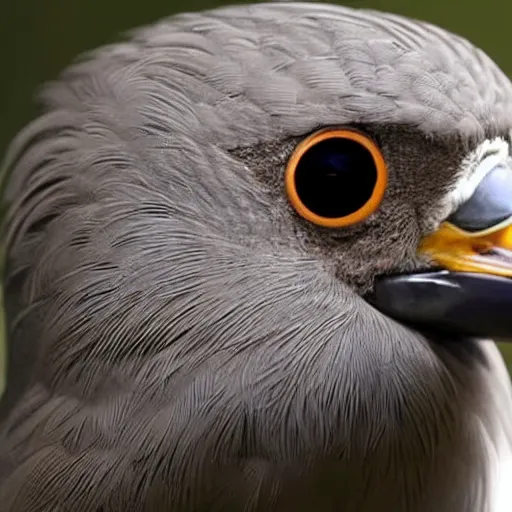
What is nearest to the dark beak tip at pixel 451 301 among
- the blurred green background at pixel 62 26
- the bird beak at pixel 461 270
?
the bird beak at pixel 461 270

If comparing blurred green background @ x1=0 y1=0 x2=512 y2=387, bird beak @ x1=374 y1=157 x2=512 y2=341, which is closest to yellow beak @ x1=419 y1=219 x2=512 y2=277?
bird beak @ x1=374 y1=157 x2=512 y2=341

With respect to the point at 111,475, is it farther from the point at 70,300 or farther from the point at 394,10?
the point at 394,10

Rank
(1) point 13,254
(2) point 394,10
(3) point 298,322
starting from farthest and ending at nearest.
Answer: (2) point 394,10 < (1) point 13,254 < (3) point 298,322

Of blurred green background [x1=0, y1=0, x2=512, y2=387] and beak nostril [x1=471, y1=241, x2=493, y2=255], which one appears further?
blurred green background [x1=0, y1=0, x2=512, y2=387]

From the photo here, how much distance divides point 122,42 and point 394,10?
0.69 metres

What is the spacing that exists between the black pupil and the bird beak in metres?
0.06

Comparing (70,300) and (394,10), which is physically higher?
(394,10)

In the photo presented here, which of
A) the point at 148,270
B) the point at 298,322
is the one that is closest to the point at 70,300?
the point at 148,270

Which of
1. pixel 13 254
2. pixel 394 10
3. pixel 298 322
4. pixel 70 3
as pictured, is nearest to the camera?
pixel 298 322

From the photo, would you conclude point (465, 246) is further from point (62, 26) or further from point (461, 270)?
point (62, 26)

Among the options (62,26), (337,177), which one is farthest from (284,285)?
(62,26)

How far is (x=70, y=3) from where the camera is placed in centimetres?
156

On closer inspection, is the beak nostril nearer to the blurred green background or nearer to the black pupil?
the black pupil

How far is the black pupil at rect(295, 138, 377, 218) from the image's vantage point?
71 centimetres
